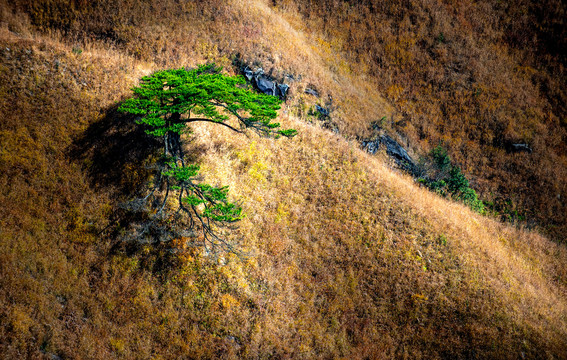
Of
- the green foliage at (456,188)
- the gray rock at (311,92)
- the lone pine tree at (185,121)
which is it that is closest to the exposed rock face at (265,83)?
the gray rock at (311,92)

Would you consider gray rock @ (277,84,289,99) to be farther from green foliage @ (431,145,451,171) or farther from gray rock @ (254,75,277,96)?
green foliage @ (431,145,451,171)

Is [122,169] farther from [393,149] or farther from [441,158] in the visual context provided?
[441,158]

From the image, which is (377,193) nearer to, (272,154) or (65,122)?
(272,154)

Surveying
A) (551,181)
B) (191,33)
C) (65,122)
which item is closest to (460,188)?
(551,181)

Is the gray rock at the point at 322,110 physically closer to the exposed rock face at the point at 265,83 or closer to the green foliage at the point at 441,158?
the exposed rock face at the point at 265,83

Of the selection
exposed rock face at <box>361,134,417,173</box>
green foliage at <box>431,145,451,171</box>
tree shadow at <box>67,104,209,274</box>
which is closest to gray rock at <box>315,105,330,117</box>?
exposed rock face at <box>361,134,417,173</box>
